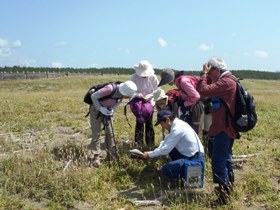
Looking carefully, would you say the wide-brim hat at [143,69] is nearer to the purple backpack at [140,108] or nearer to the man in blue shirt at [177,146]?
the purple backpack at [140,108]

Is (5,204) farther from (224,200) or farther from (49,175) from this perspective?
(224,200)

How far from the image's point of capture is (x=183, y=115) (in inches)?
283

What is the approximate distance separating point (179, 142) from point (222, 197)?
Answer: 1103 millimetres

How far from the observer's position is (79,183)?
5.75 metres

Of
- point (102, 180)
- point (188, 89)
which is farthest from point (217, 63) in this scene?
point (102, 180)

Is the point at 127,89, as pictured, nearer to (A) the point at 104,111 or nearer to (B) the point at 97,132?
(A) the point at 104,111

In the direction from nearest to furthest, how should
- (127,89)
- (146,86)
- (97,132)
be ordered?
1. (127,89)
2. (97,132)
3. (146,86)

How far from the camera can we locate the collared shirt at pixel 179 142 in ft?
18.8

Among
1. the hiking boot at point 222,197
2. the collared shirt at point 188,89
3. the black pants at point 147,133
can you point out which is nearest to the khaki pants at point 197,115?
the collared shirt at point 188,89

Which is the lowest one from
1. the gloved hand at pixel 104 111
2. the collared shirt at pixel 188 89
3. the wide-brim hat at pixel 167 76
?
the gloved hand at pixel 104 111

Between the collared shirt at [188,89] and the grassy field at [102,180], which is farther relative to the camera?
the collared shirt at [188,89]

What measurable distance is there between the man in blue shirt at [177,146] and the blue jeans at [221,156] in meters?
0.57

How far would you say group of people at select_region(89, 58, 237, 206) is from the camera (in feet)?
16.9

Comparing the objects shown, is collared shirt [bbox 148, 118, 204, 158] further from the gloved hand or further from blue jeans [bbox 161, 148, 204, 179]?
the gloved hand
